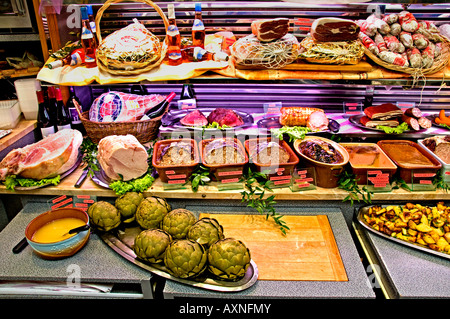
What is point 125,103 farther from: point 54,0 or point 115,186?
point 54,0

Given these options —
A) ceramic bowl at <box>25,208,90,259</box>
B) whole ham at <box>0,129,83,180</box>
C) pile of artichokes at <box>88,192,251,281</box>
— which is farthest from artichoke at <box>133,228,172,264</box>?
whole ham at <box>0,129,83,180</box>

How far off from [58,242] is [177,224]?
2.36 feet

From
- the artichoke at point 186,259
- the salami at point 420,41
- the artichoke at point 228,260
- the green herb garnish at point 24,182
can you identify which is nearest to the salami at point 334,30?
the salami at point 420,41

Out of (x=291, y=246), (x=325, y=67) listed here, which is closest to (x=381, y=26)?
(x=325, y=67)

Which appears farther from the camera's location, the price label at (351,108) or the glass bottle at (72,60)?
the price label at (351,108)

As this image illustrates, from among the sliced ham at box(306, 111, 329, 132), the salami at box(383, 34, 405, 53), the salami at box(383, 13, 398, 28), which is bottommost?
the sliced ham at box(306, 111, 329, 132)

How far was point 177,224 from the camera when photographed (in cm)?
206

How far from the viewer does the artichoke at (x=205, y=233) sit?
1.98m

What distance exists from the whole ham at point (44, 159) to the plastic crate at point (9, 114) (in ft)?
1.56

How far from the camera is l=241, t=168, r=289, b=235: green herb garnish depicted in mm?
2295

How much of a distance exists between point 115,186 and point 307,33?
1.94m

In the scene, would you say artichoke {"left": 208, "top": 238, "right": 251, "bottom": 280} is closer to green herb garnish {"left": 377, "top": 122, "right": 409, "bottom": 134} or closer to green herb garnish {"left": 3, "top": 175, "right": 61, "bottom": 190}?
green herb garnish {"left": 3, "top": 175, "right": 61, "bottom": 190}

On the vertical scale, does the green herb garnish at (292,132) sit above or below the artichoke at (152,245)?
above

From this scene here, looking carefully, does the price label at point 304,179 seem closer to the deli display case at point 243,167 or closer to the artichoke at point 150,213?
the deli display case at point 243,167
